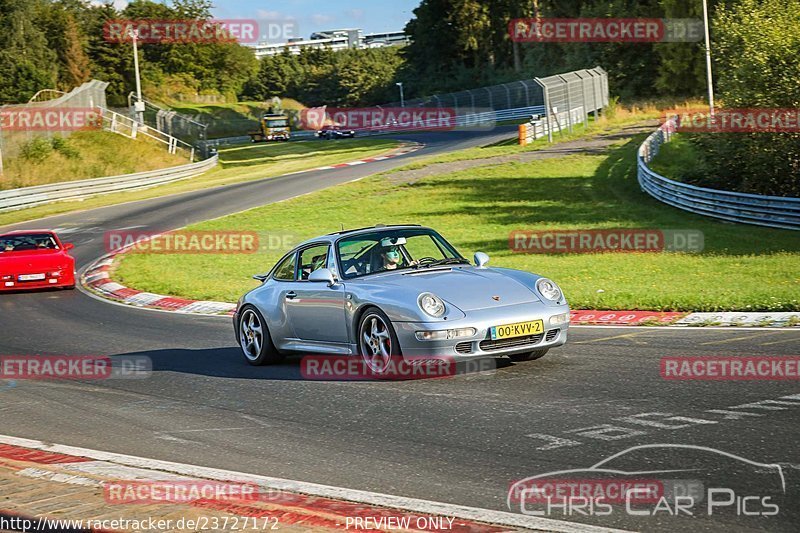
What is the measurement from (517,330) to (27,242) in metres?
16.3

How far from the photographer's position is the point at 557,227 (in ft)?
85.6

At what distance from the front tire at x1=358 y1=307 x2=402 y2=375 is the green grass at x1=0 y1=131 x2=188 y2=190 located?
3693 cm

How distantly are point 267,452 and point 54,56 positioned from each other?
288 feet

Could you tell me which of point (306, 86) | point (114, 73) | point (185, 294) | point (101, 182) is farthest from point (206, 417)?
point (306, 86)

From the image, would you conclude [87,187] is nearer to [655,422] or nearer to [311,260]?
[311,260]

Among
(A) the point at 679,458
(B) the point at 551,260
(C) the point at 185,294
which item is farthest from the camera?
(B) the point at 551,260

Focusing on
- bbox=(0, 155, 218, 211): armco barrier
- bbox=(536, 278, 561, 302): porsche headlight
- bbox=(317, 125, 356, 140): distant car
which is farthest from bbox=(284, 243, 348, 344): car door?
bbox=(317, 125, 356, 140): distant car

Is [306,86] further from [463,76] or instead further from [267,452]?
[267,452]

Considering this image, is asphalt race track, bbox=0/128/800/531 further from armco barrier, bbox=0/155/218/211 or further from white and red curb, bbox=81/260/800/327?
armco barrier, bbox=0/155/218/211

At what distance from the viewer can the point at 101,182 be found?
4469cm

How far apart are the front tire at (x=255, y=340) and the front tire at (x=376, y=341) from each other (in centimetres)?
170

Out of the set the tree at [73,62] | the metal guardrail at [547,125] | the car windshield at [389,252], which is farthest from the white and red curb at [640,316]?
the tree at [73,62]

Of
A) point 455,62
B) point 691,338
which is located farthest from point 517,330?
point 455,62

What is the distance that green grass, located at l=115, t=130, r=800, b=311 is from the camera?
15.4 meters
